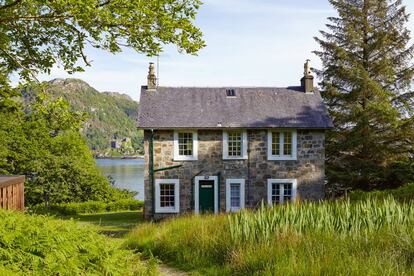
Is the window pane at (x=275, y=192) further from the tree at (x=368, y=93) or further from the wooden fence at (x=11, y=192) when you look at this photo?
the wooden fence at (x=11, y=192)

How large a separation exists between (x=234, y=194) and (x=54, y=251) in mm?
16218

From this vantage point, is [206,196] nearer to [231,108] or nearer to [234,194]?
[234,194]

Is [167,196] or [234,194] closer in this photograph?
[167,196]

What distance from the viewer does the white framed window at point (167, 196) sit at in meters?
20.7

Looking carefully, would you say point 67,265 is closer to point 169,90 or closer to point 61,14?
point 61,14

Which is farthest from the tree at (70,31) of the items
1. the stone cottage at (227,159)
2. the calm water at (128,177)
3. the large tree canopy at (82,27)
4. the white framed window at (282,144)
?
the calm water at (128,177)

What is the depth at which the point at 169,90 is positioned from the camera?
2288 centimetres

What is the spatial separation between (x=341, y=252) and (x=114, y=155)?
198350 millimetres

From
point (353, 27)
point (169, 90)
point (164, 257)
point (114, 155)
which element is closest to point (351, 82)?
point (353, 27)

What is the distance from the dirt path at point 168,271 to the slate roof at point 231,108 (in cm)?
1204

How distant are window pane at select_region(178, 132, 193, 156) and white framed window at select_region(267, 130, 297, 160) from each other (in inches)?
150

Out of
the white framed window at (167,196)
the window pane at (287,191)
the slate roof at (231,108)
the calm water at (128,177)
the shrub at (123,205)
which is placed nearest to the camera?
the white framed window at (167,196)

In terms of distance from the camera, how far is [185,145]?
2109cm

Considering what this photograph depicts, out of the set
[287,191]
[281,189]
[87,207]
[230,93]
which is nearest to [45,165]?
[87,207]
